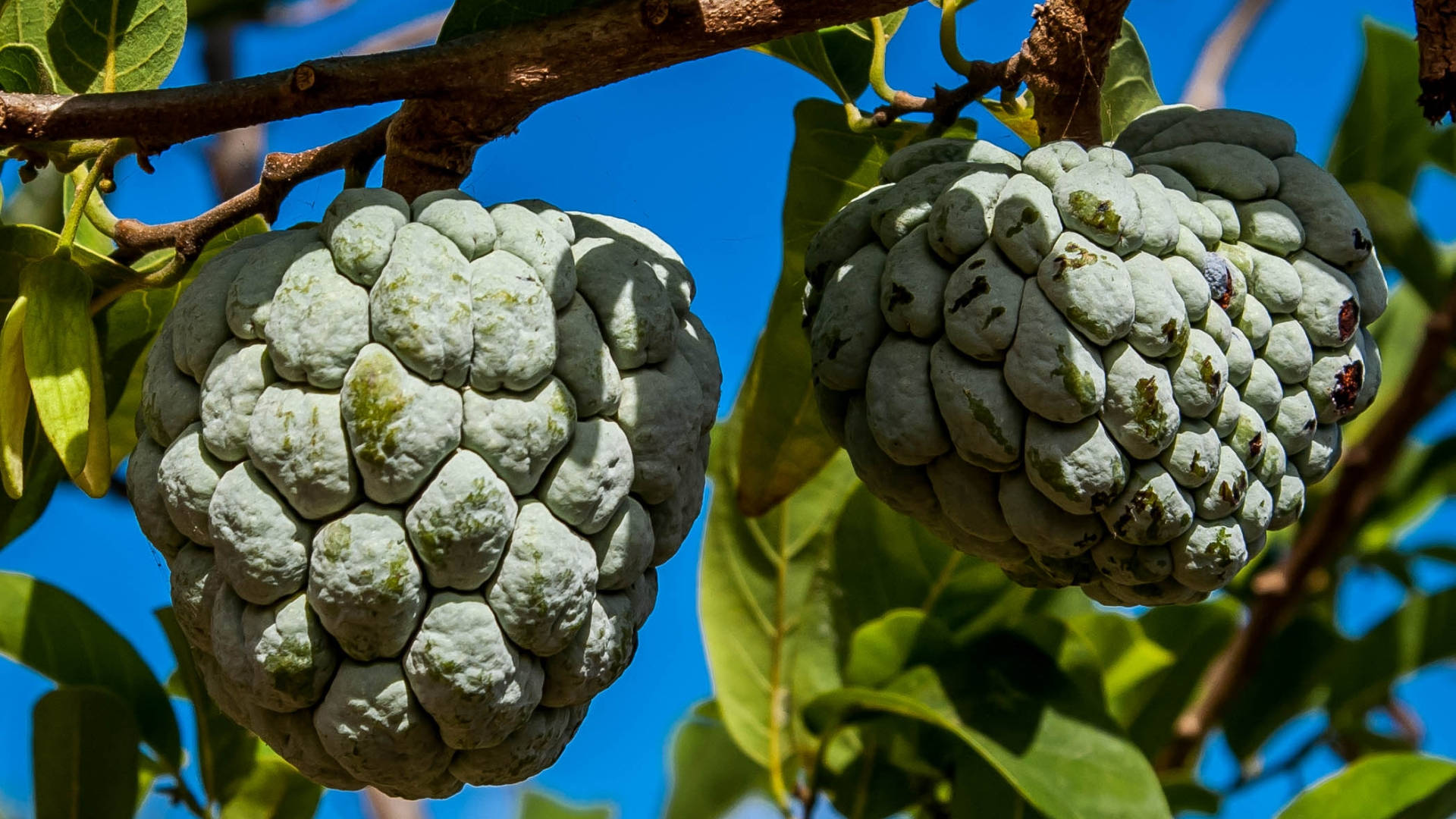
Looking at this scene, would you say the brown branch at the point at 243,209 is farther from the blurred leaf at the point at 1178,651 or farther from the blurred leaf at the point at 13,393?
the blurred leaf at the point at 1178,651

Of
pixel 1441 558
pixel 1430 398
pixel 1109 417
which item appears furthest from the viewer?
pixel 1441 558

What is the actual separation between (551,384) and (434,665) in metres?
0.26

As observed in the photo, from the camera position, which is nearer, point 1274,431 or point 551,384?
point 551,384

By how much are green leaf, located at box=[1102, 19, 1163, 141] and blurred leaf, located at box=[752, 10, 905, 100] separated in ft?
0.95

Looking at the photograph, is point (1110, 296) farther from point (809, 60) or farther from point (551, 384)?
point (809, 60)

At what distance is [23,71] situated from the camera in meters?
1.54

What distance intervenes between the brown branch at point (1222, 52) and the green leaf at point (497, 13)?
8.13 ft

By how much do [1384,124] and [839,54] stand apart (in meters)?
1.44

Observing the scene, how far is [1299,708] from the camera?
2762 mm

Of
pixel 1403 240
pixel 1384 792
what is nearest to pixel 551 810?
pixel 1384 792

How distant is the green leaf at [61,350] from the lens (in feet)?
4.28

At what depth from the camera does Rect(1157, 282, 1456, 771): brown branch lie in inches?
102

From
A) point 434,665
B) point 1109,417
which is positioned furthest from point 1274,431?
point 434,665

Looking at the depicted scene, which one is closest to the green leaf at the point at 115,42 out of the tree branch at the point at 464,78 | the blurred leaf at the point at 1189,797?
the tree branch at the point at 464,78
